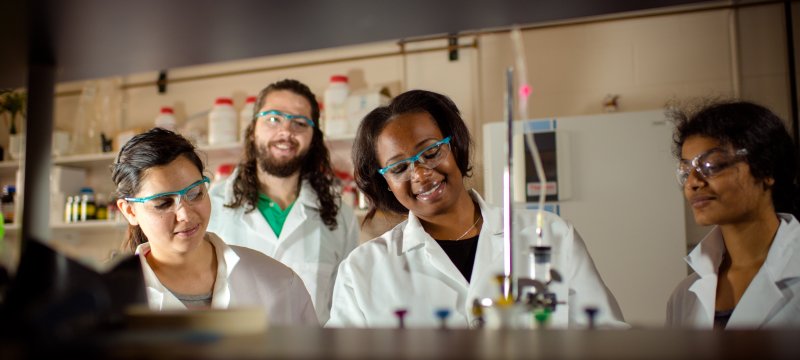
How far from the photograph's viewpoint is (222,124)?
3582mm

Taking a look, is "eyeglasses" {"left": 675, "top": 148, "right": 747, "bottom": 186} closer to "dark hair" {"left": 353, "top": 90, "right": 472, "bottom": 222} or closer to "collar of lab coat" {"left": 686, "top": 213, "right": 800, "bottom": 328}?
"collar of lab coat" {"left": 686, "top": 213, "right": 800, "bottom": 328}

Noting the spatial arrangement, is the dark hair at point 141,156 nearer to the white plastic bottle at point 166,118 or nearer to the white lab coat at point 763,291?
the white lab coat at point 763,291

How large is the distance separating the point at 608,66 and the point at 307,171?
5.76 ft

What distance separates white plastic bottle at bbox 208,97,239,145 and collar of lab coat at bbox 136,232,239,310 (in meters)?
1.85

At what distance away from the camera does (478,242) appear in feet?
5.15

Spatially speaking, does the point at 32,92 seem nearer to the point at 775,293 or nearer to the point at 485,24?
the point at 485,24

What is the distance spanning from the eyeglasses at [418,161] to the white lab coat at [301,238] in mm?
936

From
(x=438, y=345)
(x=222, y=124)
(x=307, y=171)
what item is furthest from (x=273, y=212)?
(x=438, y=345)

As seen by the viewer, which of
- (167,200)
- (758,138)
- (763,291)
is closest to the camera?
(763,291)

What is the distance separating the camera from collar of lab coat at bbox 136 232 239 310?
158 centimetres

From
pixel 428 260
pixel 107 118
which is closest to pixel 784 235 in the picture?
pixel 428 260

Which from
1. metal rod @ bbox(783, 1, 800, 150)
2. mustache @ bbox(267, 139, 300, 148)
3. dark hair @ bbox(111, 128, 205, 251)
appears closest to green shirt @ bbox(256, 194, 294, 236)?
mustache @ bbox(267, 139, 300, 148)

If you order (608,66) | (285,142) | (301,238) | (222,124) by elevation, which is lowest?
(301,238)

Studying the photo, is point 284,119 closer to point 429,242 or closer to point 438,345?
point 429,242
